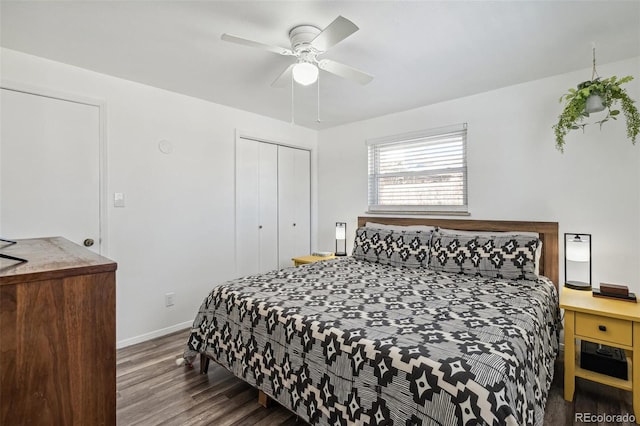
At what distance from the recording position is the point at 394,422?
1.27 meters

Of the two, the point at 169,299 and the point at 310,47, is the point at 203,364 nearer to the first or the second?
the point at 169,299

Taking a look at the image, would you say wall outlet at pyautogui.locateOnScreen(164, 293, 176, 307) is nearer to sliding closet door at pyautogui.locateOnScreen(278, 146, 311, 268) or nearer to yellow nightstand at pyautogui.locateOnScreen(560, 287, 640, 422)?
sliding closet door at pyautogui.locateOnScreen(278, 146, 311, 268)

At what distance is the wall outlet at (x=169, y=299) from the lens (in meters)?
3.09

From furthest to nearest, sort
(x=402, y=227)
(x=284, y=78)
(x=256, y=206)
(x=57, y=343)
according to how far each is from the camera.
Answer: (x=256, y=206), (x=402, y=227), (x=284, y=78), (x=57, y=343)

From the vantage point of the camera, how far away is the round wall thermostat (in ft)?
9.94

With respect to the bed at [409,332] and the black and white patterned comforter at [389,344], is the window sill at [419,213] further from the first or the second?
the black and white patterned comforter at [389,344]

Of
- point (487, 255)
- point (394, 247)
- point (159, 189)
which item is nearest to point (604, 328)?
point (487, 255)

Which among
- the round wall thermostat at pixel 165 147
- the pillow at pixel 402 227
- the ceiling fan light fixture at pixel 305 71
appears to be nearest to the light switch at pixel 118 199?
the round wall thermostat at pixel 165 147

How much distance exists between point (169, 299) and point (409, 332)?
255 centimetres

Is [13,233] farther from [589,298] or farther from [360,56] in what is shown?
[589,298]

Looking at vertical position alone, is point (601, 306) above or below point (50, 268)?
below

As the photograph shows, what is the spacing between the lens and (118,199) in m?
2.77

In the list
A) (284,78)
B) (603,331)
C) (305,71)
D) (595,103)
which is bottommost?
(603,331)

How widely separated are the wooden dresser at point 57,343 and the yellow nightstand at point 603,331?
2477 millimetres
